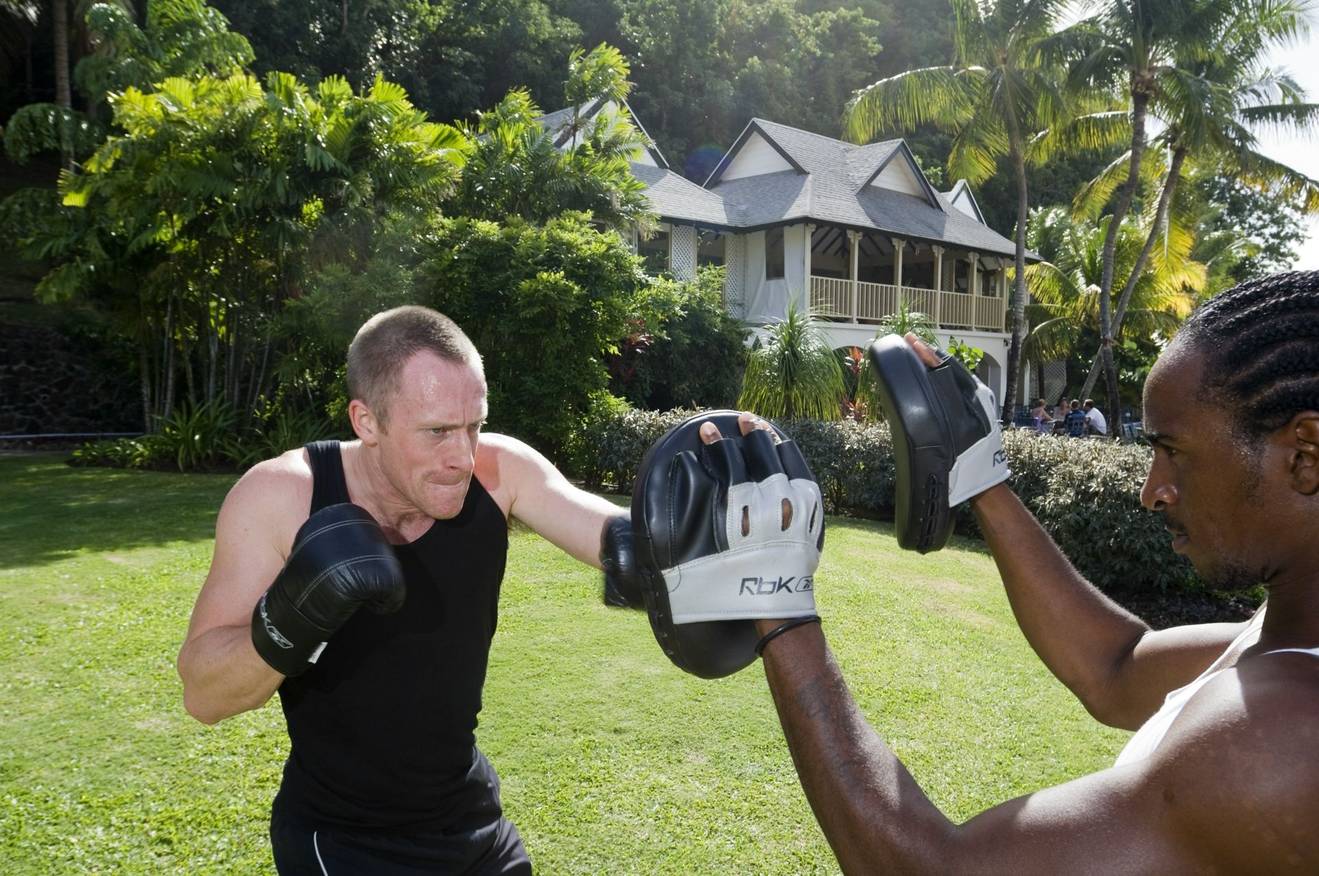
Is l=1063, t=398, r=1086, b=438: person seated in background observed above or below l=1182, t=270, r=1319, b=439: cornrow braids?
below

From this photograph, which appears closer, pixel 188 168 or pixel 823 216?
pixel 188 168

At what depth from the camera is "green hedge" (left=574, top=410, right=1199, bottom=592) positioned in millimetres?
7719

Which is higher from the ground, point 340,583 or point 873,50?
point 873,50

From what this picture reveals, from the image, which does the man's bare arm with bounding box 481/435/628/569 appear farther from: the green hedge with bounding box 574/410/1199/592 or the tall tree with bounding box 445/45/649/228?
the tall tree with bounding box 445/45/649/228

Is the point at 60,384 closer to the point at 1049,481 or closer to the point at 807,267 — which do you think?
the point at 807,267

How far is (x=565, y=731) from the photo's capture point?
14.2 feet

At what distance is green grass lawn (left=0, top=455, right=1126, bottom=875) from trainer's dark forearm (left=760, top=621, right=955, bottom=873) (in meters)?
2.43

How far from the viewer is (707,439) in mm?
1451

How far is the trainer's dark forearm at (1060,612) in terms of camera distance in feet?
5.59

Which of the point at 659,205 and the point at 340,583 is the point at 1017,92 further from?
the point at 340,583

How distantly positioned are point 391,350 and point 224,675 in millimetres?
760

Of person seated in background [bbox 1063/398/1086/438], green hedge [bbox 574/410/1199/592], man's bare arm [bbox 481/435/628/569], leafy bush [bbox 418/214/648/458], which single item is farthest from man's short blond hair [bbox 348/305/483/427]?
person seated in background [bbox 1063/398/1086/438]

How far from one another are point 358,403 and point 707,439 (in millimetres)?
1005

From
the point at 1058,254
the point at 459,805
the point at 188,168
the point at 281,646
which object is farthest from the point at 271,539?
the point at 1058,254
